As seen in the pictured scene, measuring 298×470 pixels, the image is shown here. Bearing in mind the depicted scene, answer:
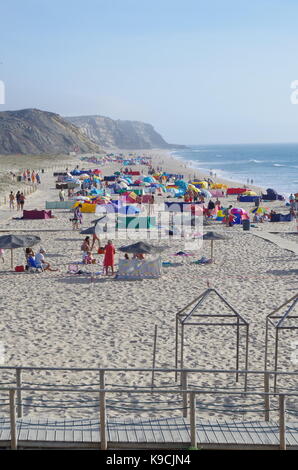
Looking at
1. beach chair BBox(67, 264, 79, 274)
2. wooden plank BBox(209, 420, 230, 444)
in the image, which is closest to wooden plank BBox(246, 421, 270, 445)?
wooden plank BBox(209, 420, 230, 444)

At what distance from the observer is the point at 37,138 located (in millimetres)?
184000

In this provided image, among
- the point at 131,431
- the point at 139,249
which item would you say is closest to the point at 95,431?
the point at 131,431

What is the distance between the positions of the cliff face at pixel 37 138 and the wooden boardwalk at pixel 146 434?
16441 centimetres

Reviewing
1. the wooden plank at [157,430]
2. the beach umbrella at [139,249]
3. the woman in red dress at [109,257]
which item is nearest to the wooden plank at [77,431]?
the wooden plank at [157,430]

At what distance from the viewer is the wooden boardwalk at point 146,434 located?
6832 millimetres

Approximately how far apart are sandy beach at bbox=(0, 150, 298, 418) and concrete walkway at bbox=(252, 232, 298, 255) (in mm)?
317

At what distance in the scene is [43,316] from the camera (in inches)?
529

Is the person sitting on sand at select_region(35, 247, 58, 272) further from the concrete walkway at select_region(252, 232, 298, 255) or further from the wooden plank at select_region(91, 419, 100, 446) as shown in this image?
the wooden plank at select_region(91, 419, 100, 446)

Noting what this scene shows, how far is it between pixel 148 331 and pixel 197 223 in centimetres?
1595

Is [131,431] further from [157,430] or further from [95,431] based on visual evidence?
[95,431]

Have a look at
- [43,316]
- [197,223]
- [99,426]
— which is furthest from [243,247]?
[99,426]

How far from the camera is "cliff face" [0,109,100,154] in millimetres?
174250

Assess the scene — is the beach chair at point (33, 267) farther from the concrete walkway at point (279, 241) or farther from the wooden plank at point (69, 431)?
the wooden plank at point (69, 431)
